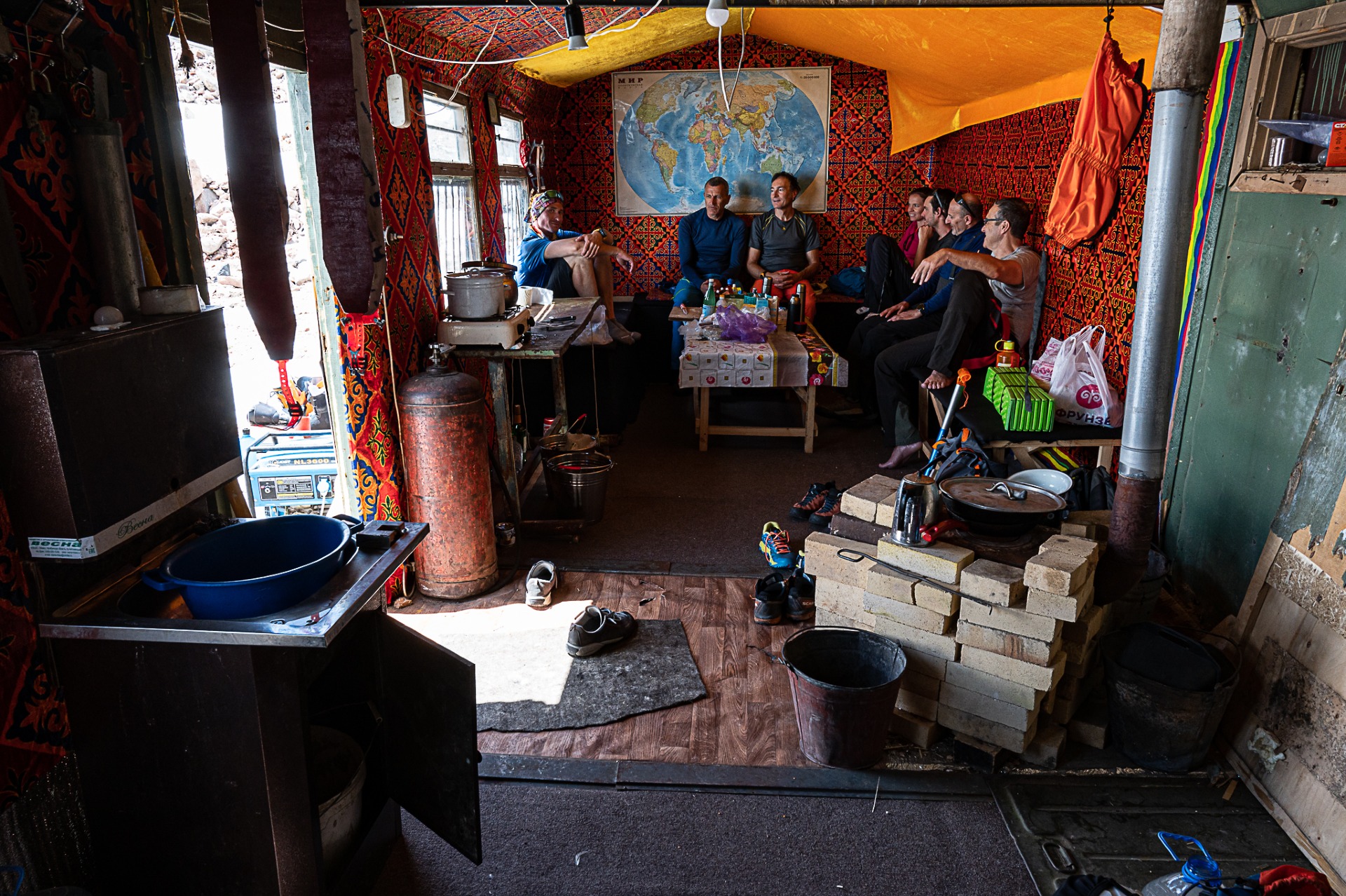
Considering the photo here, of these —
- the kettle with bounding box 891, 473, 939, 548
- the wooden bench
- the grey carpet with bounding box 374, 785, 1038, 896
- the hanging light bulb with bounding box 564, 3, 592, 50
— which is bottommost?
Result: the grey carpet with bounding box 374, 785, 1038, 896

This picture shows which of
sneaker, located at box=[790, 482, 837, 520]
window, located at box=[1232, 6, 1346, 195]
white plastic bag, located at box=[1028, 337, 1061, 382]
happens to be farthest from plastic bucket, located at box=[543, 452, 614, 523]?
window, located at box=[1232, 6, 1346, 195]

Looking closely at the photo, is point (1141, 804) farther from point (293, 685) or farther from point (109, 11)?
point (109, 11)

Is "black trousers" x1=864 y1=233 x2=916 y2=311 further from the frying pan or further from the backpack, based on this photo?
the frying pan

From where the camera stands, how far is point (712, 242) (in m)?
8.98

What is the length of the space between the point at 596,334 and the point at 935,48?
10.1ft

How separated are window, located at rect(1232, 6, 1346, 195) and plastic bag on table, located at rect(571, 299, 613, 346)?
3.66 meters

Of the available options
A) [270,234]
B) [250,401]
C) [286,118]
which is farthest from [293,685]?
[250,401]

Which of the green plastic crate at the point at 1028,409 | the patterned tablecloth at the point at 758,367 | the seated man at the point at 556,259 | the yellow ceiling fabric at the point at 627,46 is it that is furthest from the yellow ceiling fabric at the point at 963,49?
the patterned tablecloth at the point at 758,367

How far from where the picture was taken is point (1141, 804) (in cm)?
299

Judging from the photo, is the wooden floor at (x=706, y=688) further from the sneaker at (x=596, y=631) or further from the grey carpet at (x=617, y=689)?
the sneaker at (x=596, y=631)

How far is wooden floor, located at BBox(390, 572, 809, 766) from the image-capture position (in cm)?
329

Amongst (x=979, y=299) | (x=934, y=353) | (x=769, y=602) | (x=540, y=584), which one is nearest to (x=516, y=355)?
(x=540, y=584)

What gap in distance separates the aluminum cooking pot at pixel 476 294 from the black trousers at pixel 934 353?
2958 millimetres

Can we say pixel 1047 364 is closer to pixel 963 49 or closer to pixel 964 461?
pixel 964 461
